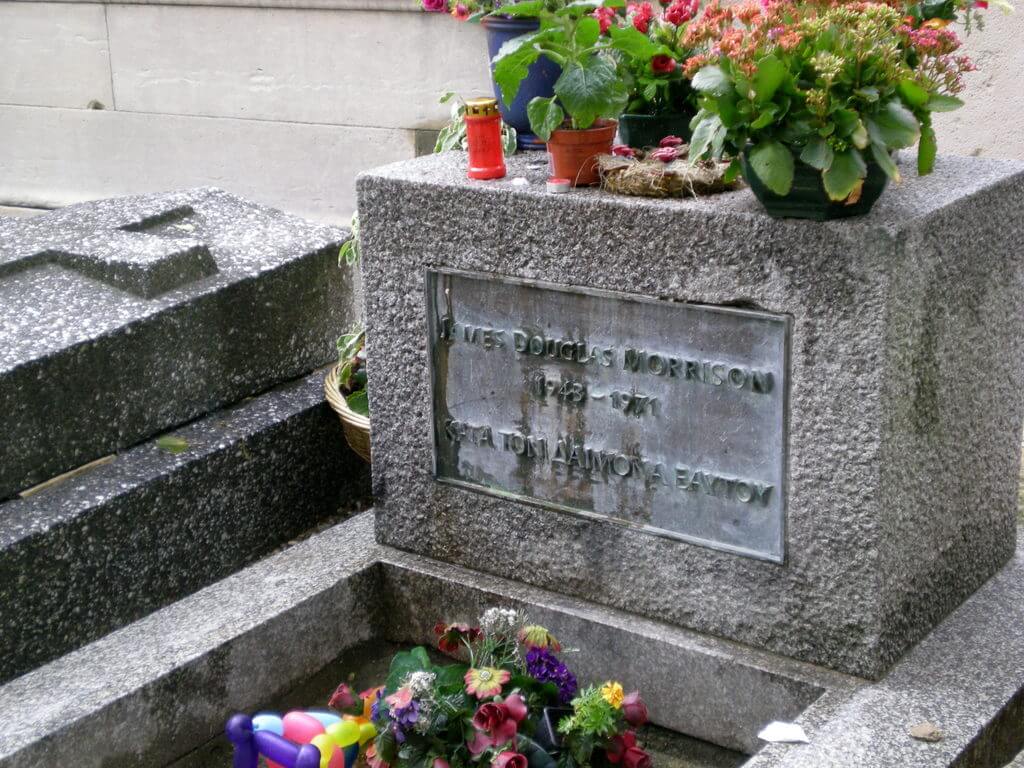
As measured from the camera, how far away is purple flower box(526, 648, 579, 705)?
2535 mm

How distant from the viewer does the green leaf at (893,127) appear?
2238 millimetres

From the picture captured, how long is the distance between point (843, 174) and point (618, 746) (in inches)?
42.2

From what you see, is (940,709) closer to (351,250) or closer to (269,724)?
(269,724)

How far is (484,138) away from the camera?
281 centimetres

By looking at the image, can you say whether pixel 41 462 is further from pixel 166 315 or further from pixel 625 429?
pixel 625 429

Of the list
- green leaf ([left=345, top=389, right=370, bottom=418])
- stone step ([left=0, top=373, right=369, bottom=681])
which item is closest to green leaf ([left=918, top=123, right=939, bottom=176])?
green leaf ([left=345, top=389, right=370, bottom=418])

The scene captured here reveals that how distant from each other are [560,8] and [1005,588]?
1.53 meters

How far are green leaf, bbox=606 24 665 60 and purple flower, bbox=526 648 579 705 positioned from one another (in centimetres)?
120

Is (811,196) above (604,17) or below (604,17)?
below

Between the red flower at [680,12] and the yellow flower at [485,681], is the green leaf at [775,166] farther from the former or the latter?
the yellow flower at [485,681]

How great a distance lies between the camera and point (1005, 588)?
2.85 m

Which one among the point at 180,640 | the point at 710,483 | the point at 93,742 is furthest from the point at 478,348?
A: the point at 93,742

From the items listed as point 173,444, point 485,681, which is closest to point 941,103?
point 485,681

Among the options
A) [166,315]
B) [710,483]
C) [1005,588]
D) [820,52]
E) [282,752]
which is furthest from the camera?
[166,315]
